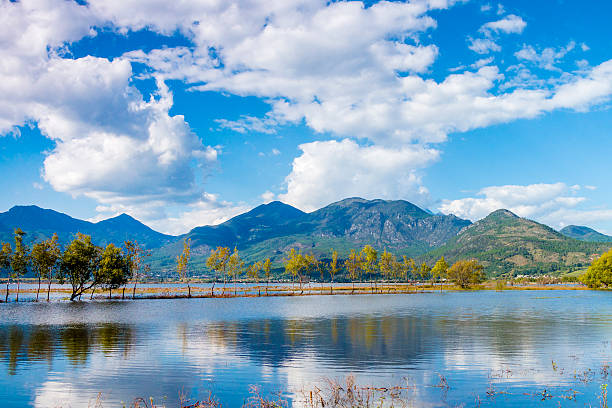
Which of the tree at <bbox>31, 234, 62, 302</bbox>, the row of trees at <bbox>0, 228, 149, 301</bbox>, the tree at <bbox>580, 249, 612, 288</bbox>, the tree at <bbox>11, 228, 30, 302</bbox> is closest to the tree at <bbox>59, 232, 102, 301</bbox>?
the row of trees at <bbox>0, 228, 149, 301</bbox>

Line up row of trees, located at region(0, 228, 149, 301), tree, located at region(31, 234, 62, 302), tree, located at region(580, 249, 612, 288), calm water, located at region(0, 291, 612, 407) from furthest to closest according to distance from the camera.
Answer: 1. tree, located at region(580, 249, 612, 288)
2. tree, located at region(31, 234, 62, 302)
3. row of trees, located at region(0, 228, 149, 301)
4. calm water, located at region(0, 291, 612, 407)

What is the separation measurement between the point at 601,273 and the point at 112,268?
18257 cm

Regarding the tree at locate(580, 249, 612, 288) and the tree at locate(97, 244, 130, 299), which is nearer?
the tree at locate(97, 244, 130, 299)

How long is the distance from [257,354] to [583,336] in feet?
113

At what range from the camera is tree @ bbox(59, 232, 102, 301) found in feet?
390

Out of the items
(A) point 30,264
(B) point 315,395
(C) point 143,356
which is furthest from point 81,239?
(B) point 315,395

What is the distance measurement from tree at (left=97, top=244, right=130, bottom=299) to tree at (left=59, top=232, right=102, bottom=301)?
1.62m

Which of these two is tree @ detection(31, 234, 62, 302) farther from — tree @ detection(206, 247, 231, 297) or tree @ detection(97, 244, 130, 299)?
tree @ detection(206, 247, 231, 297)

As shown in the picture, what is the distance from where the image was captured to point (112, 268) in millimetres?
128500

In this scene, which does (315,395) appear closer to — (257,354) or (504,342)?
(257,354)

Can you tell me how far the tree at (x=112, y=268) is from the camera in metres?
126

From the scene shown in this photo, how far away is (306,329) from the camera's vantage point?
2217 inches

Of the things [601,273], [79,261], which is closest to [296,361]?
[79,261]

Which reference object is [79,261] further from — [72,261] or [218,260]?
[218,260]
